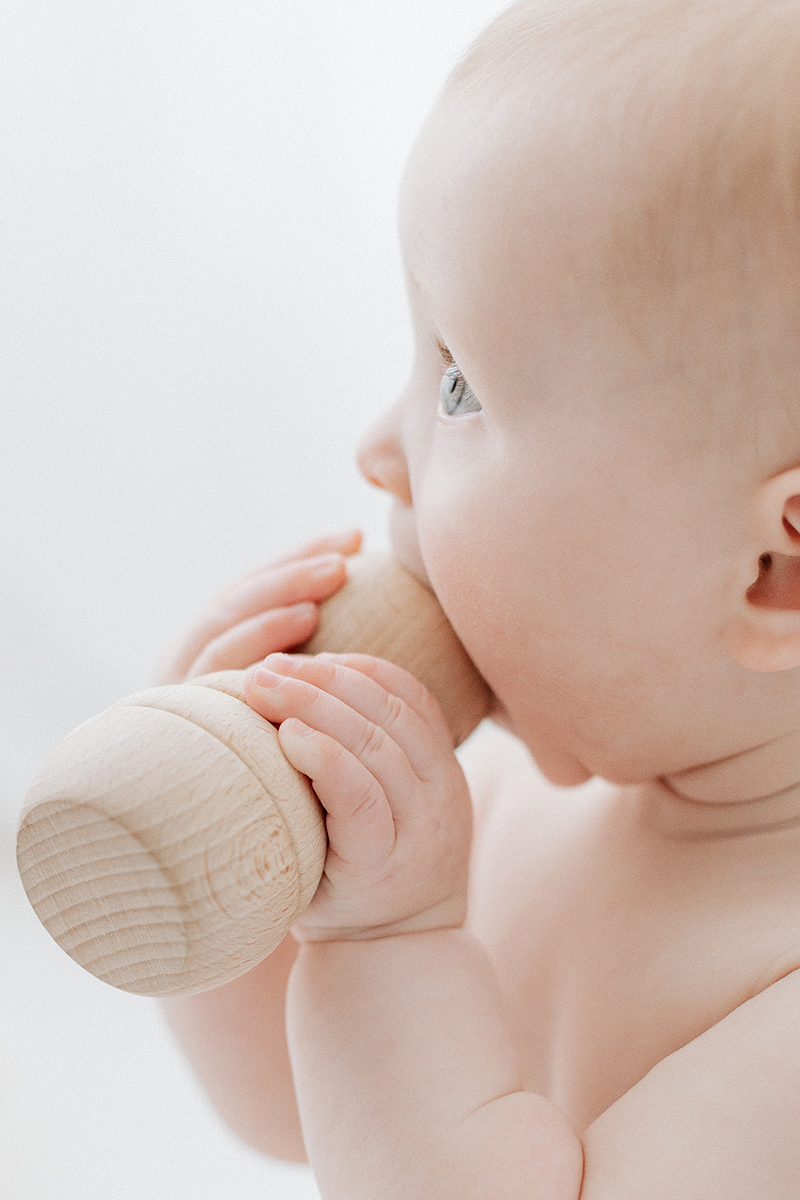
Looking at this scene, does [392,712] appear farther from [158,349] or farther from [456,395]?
[158,349]

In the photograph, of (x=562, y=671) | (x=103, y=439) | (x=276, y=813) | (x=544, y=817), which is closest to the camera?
(x=276, y=813)

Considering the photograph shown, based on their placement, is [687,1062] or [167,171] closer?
[687,1062]

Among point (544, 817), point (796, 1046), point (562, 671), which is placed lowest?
point (544, 817)

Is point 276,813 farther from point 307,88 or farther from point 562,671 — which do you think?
point 307,88

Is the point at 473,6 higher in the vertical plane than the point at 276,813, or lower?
higher

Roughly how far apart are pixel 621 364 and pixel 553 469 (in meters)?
0.06

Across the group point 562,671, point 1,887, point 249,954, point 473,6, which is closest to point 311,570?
point 562,671

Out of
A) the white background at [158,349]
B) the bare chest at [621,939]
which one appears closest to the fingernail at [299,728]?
the bare chest at [621,939]

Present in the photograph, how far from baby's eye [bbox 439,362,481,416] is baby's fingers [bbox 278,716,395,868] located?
0.69 ft

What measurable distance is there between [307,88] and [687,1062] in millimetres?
964

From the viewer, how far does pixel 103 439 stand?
3.96 feet

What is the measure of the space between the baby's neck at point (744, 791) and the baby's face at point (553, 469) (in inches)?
1.2

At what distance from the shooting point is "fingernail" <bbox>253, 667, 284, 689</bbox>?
2.06 ft

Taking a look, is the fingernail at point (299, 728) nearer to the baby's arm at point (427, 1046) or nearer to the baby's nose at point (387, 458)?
the baby's arm at point (427, 1046)
